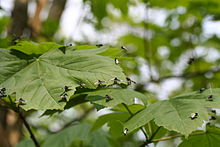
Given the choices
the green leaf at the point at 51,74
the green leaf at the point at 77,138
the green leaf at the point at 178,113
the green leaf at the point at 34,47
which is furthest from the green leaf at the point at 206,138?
the green leaf at the point at 77,138

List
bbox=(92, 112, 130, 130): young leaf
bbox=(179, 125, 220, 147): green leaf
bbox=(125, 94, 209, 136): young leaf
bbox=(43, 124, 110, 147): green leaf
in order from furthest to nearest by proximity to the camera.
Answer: bbox=(43, 124, 110, 147): green leaf → bbox=(92, 112, 130, 130): young leaf → bbox=(179, 125, 220, 147): green leaf → bbox=(125, 94, 209, 136): young leaf

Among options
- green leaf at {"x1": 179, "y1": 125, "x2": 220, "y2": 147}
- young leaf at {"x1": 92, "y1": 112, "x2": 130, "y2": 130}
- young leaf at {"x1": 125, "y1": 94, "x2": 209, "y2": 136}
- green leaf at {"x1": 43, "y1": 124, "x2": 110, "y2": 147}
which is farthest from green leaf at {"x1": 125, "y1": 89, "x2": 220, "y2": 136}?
green leaf at {"x1": 43, "y1": 124, "x2": 110, "y2": 147}

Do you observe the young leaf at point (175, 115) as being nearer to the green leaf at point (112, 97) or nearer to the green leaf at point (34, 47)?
the green leaf at point (112, 97)

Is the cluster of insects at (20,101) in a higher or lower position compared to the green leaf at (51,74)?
lower

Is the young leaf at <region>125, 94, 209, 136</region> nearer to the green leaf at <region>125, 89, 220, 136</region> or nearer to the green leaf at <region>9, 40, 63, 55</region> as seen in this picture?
the green leaf at <region>125, 89, 220, 136</region>

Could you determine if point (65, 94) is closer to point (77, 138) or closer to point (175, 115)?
point (175, 115)
